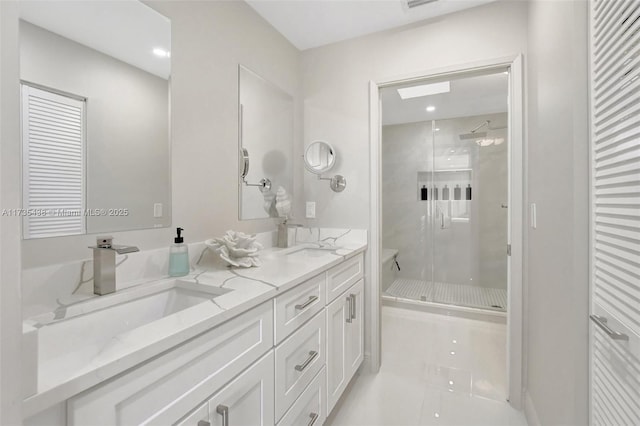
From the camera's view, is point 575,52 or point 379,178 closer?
point 575,52

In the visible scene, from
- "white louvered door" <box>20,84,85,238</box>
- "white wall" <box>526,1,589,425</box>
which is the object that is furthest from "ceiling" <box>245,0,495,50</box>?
"white louvered door" <box>20,84,85,238</box>

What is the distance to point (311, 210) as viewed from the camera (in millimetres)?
2223

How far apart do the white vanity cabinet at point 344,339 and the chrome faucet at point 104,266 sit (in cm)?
93

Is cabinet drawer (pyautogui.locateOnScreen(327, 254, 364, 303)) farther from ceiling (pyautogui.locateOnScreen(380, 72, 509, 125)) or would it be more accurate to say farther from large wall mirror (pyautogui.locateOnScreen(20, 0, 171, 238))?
ceiling (pyautogui.locateOnScreen(380, 72, 509, 125))

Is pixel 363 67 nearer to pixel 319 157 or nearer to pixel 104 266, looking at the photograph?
pixel 319 157

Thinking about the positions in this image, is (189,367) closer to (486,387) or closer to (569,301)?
(569,301)

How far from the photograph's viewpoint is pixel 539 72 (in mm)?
1416

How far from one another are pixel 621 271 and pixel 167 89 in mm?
1690

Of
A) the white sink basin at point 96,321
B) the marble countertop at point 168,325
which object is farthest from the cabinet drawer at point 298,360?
the white sink basin at point 96,321

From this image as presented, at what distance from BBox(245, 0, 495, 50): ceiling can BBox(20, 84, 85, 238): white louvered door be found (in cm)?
132

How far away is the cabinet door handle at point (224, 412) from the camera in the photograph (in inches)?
30.5

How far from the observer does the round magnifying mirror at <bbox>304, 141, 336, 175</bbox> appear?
213cm

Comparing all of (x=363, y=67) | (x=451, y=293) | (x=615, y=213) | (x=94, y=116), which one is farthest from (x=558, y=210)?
(x=451, y=293)

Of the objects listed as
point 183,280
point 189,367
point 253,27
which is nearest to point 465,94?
point 253,27
